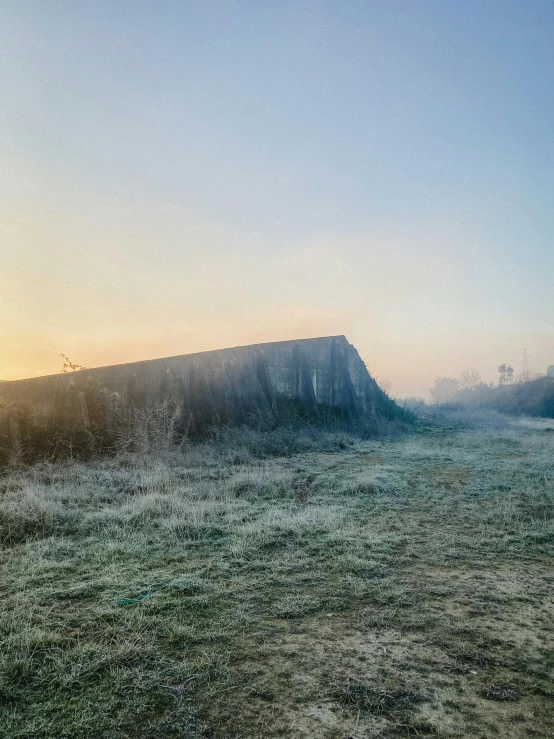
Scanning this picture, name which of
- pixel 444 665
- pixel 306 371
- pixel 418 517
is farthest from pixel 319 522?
pixel 306 371

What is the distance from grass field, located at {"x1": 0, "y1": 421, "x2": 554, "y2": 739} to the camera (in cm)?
273

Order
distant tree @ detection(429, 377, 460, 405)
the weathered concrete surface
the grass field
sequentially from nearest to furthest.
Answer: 1. the grass field
2. the weathered concrete surface
3. distant tree @ detection(429, 377, 460, 405)

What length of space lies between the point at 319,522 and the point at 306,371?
49.6 feet

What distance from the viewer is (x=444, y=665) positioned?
318 centimetres

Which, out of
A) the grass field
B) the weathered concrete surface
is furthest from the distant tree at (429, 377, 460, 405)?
the grass field

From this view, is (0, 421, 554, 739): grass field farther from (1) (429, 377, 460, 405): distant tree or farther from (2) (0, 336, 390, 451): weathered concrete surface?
(1) (429, 377, 460, 405): distant tree

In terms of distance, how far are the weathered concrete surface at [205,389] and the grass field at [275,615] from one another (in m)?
4.74

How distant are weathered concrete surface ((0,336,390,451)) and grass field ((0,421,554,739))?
4.74 metres

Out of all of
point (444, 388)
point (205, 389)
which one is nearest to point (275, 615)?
point (205, 389)

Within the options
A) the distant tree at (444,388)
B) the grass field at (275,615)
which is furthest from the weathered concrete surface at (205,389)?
the distant tree at (444,388)

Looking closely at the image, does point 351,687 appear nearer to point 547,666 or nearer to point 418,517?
point 547,666

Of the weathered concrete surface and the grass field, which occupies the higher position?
the weathered concrete surface

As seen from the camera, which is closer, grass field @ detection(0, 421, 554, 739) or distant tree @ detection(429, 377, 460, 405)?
grass field @ detection(0, 421, 554, 739)

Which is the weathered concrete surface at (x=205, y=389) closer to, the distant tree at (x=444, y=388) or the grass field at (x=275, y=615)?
the grass field at (x=275, y=615)
